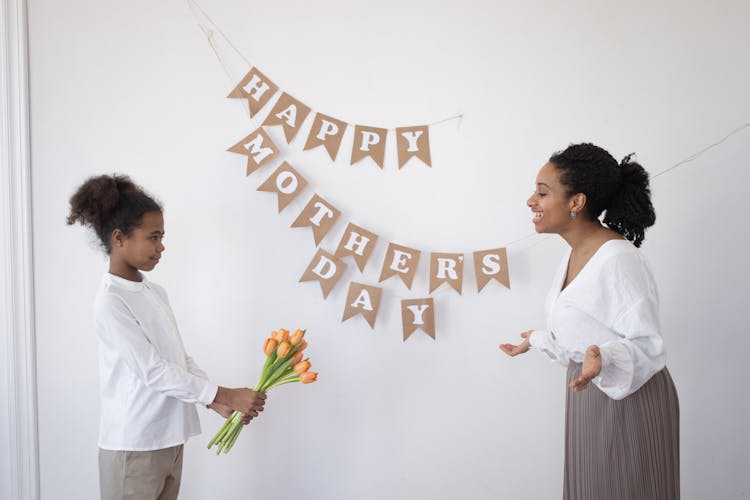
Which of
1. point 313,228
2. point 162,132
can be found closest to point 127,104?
point 162,132

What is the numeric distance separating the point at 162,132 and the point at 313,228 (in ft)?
1.82

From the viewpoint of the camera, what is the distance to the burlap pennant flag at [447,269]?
2090 mm

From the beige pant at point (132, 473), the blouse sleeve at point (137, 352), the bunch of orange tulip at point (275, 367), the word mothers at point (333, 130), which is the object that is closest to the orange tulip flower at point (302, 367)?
the bunch of orange tulip at point (275, 367)

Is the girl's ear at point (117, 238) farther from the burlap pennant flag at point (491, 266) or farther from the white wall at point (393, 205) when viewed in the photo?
the burlap pennant flag at point (491, 266)

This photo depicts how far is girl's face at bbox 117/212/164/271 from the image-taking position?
162 cm

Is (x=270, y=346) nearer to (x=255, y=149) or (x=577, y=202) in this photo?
(x=255, y=149)

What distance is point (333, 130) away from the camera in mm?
2111

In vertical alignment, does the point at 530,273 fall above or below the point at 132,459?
above

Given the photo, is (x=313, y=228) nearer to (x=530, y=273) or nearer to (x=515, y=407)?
(x=530, y=273)

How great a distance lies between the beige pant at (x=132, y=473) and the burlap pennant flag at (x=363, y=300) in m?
0.71

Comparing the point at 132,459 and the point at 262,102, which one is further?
the point at 262,102

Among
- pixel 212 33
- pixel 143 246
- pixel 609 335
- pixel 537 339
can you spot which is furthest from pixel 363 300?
pixel 212 33

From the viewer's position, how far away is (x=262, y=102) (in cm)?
211

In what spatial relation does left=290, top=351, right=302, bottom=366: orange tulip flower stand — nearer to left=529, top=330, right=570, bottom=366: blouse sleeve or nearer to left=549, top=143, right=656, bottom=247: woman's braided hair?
left=529, top=330, right=570, bottom=366: blouse sleeve
